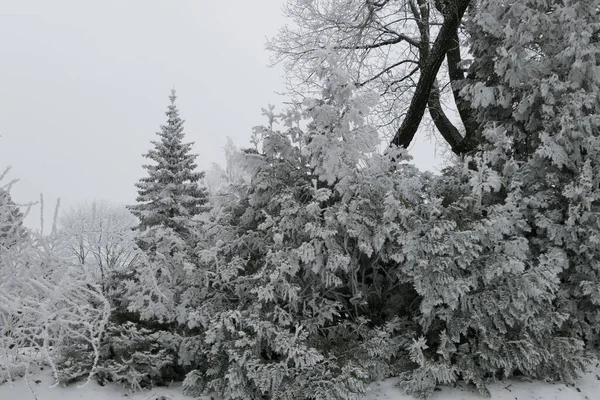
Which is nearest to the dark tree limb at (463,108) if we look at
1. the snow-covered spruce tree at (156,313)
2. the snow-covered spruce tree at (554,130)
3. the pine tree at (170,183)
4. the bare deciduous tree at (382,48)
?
the bare deciduous tree at (382,48)

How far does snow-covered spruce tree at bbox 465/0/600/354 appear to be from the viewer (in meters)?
4.84

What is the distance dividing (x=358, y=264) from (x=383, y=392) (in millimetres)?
1198

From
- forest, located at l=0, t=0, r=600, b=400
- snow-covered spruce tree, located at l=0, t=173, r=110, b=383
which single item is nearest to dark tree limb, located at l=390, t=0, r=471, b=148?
forest, located at l=0, t=0, r=600, b=400

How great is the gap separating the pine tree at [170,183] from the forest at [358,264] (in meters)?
5.26

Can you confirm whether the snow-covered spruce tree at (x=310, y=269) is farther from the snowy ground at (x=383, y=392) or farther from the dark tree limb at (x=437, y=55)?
the dark tree limb at (x=437, y=55)

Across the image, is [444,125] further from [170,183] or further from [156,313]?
[156,313]

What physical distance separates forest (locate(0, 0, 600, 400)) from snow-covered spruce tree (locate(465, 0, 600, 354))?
2 cm

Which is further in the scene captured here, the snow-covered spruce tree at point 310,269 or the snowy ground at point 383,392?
the snow-covered spruce tree at point 310,269

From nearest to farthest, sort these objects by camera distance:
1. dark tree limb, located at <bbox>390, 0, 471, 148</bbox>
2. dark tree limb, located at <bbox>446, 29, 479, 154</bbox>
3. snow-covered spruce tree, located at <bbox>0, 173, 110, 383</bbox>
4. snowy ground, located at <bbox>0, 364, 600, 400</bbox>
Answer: snow-covered spruce tree, located at <bbox>0, 173, 110, 383</bbox> → snowy ground, located at <bbox>0, 364, 600, 400</bbox> → dark tree limb, located at <bbox>446, 29, 479, 154</bbox> → dark tree limb, located at <bbox>390, 0, 471, 148</bbox>

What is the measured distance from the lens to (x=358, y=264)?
4816 mm

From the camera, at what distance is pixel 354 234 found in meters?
4.44

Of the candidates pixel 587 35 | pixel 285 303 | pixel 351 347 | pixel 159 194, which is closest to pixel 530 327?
pixel 351 347

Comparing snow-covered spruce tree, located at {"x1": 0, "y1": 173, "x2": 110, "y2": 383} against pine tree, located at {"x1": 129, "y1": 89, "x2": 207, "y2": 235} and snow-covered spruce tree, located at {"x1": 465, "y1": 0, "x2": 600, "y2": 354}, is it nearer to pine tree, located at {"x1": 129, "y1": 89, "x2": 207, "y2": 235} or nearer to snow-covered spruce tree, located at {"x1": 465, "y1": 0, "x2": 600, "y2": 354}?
snow-covered spruce tree, located at {"x1": 465, "y1": 0, "x2": 600, "y2": 354}

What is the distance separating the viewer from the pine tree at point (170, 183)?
1080cm
